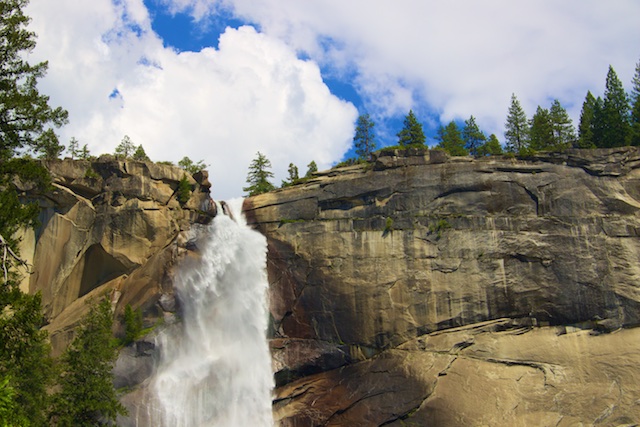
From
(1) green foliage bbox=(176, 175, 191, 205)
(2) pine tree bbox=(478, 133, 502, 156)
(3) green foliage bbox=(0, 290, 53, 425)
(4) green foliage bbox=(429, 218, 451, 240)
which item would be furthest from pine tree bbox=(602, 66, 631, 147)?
(3) green foliage bbox=(0, 290, 53, 425)

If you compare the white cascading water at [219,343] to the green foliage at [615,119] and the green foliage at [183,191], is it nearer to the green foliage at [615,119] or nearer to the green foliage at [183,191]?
the green foliage at [183,191]

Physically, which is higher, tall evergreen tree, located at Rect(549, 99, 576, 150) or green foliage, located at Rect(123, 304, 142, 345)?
tall evergreen tree, located at Rect(549, 99, 576, 150)

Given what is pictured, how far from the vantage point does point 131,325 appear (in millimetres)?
40656

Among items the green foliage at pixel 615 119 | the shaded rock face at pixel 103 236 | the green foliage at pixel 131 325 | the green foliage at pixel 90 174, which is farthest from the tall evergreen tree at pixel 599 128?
the green foliage at pixel 90 174

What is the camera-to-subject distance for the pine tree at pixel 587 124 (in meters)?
54.3

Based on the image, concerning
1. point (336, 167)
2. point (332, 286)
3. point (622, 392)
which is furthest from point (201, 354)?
point (622, 392)

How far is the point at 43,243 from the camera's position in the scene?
46.2 m

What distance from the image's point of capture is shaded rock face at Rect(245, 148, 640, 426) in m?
39.4

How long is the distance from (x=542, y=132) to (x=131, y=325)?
43375mm

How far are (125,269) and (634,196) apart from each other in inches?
1614

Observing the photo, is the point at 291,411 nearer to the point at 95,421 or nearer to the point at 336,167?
the point at 95,421

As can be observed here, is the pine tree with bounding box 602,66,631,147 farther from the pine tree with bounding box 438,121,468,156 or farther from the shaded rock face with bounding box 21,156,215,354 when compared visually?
the shaded rock face with bounding box 21,156,215,354

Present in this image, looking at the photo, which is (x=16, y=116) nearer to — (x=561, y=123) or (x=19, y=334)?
(x=19, y=334)

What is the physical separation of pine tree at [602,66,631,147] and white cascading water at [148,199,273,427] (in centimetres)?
3350
